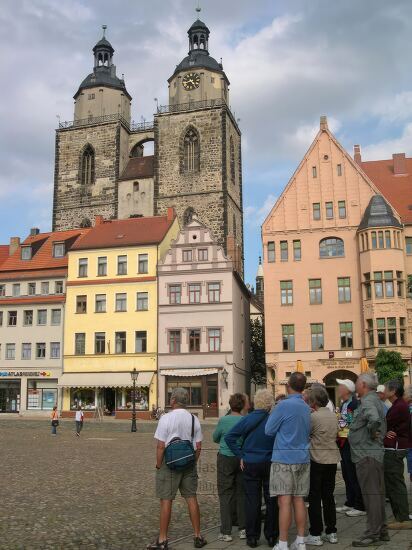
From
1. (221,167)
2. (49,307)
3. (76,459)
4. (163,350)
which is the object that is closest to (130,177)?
(221,167)

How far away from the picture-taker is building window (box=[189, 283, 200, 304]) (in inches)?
1763

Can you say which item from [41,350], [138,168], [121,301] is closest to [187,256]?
[121,301]

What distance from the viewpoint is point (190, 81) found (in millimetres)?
69938

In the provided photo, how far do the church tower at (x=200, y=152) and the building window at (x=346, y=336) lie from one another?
20870 mm

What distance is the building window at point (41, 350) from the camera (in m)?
47.7

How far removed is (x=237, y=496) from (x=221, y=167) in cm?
5834

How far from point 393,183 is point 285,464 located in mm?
44105

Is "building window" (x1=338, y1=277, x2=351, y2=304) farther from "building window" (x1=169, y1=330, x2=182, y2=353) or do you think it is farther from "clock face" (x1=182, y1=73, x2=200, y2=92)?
"clock face" (x1=182, y1=73, x2=200, y2=92)

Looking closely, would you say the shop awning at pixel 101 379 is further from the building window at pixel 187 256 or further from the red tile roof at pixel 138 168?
the red tile roof at pixel 138 168

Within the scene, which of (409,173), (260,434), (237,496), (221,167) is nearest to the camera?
(260,434)

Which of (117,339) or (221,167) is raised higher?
(221,167)

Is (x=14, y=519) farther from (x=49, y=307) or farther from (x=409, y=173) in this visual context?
(x=409, y=173)

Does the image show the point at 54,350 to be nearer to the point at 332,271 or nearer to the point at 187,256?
the point at 187,256

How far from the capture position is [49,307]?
48.1 metres
